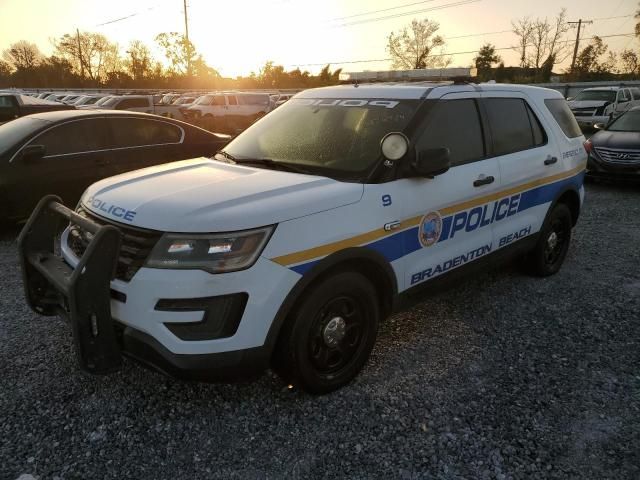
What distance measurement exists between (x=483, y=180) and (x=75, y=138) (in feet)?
15.7

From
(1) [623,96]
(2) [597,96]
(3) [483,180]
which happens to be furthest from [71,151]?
(1) [623,96]

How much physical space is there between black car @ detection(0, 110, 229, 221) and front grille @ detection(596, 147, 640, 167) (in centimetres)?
749

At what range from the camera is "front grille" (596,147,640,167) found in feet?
29.1

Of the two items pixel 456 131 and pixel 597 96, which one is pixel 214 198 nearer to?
pixel 456 131

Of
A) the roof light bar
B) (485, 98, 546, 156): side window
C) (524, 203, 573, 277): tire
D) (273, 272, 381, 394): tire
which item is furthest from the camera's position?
(524, 203, 573, 277): tire

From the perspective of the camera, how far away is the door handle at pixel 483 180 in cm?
353

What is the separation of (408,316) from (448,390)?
3.33ft

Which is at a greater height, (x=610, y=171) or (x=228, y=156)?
(x=228, y=156)

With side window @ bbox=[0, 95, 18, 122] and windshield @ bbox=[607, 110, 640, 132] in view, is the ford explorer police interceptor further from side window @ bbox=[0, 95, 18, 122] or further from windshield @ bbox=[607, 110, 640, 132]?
side window @ bbox=[0, 95, 18, 122]

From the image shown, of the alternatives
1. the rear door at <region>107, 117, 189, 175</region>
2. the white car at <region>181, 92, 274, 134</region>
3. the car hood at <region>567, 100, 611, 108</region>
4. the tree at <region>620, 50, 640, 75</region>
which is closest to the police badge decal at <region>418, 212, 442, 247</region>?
the rear door at <region>107, 117, 189, 175</region>

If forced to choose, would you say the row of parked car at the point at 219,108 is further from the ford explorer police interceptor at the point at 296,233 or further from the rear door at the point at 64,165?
the ford explorer police interceptor at the point at 296,233

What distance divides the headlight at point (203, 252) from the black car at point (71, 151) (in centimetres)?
411

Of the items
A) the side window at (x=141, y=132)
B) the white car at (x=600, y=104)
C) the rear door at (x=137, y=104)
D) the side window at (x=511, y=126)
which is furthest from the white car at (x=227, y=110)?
the side window at (x=511, y=126)

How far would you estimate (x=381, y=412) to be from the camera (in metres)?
2.81
